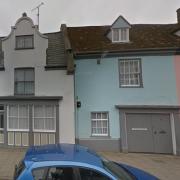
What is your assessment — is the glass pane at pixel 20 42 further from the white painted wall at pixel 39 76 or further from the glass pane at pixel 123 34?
the glass pane at pixel 123 34

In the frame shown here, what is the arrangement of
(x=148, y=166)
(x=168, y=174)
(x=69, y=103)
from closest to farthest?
(x=168, y=174) < (x=148, y=166) < (x=69, y=103)

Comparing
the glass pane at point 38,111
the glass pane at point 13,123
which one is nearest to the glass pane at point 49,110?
the glass pane at point 38,111

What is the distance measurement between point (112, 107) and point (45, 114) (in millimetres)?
4214

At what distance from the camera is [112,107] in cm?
1347

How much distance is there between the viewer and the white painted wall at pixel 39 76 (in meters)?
13.0

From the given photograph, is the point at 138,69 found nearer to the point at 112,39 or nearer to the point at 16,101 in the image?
the point at 112,39

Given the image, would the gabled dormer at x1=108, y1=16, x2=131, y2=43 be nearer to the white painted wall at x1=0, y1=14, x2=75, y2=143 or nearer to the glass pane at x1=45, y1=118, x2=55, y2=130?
the white painted wall at x1=0, y1=14, x2=75, y2=143

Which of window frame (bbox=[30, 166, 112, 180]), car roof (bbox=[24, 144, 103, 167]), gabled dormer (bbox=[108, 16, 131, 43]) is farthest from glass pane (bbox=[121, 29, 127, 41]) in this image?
window frame (bbox=[30, 166, 112, 180])

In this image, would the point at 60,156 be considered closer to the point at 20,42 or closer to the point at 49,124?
the point at 49,124

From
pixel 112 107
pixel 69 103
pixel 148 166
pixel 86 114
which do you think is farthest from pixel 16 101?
pixel 148 166

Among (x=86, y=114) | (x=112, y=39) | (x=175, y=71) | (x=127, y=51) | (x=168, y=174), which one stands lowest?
(x=168, y=174)

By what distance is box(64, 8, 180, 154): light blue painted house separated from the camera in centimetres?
1325

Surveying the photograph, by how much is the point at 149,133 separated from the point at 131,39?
21.6 feet

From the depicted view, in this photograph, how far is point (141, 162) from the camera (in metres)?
10.9
